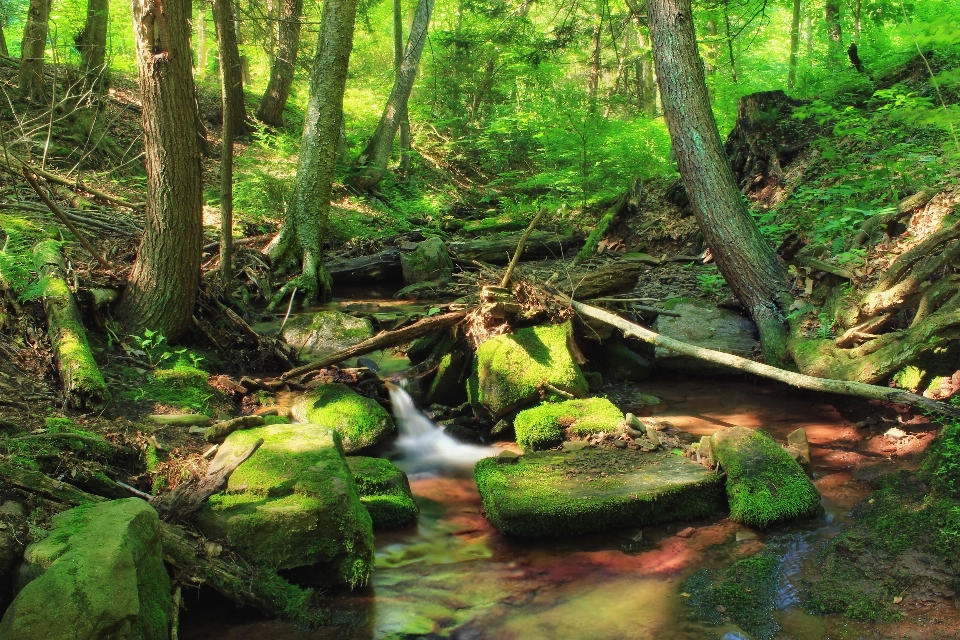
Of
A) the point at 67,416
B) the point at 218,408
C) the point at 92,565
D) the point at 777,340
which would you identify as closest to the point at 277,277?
the point at 218,408

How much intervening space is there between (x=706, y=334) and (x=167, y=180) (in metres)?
6.36

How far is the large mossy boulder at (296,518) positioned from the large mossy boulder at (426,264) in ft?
27.3

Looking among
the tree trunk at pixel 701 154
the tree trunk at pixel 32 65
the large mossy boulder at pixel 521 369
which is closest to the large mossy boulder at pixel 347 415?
the large mossy boulder at pixel 521 369

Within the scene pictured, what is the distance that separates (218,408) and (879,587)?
5.36 metres

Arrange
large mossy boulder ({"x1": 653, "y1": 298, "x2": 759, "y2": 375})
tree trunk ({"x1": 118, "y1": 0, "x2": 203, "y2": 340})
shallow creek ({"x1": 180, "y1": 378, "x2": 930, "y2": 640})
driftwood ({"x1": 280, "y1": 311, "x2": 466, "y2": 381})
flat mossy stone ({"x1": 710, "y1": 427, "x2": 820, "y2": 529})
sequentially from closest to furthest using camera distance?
shallow creek ({"x1": 180, "y1": 378, "x2": 930, "y2": 640})
flat mossy stone ({"x1": 710, "y1": 427, "x2": 820, "y2": 529})
tree trunk ({"x1": 118, "y1": 0, "x2": 203, "y2": 340})
driftwood ({"x1": 280, "y1": 311, "x2": 466, "y2": 381})
large mossy boulder ({"x1": 653, "y1": 298, "x2": 759, "y2": 375})

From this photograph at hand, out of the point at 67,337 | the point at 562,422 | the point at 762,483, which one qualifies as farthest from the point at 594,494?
the point at 67,337

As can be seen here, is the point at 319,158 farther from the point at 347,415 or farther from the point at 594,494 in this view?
the point at 594,494

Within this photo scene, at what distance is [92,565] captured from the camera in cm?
259

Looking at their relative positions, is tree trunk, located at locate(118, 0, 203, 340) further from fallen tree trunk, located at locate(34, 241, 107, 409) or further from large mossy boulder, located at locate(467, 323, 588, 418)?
large mossy boulder, located at locate(467, 323, 588, 418)

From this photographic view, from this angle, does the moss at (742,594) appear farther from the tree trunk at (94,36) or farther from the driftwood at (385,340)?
the tree trunk at (94,36)

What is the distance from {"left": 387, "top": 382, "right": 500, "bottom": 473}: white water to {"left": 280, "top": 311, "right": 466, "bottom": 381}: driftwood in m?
0.61

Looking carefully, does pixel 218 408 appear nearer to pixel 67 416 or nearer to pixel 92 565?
pixel 67 416

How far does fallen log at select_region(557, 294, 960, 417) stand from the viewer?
4754 mm

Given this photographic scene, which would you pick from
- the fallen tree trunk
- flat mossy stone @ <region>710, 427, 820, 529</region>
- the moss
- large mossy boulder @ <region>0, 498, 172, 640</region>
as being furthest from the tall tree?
the moss
